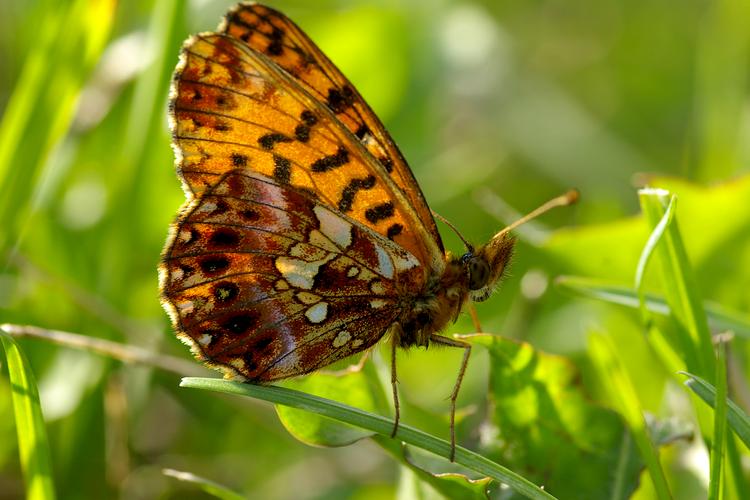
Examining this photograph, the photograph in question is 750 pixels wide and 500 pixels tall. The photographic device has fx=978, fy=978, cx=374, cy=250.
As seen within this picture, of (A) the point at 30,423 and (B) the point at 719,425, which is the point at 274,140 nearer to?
(A) the point at 30,423

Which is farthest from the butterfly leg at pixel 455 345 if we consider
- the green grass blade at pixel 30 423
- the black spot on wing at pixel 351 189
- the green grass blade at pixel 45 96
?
the green grass blade at pixel 45 96

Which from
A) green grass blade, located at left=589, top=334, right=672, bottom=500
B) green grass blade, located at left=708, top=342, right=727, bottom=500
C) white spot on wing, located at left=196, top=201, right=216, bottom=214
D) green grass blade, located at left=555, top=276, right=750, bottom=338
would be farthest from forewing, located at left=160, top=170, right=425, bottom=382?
green grass blade, located at left=708, top=342, right=727, bottom=500

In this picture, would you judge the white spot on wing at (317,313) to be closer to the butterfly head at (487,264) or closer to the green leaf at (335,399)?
the green leaf at (335,399)

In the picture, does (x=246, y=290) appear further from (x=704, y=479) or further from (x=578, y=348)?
(x=578, y=348)

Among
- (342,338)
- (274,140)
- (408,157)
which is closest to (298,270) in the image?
(342,338)

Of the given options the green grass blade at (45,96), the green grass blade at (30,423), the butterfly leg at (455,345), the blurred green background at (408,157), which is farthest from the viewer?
the blurred green background at (408,157)

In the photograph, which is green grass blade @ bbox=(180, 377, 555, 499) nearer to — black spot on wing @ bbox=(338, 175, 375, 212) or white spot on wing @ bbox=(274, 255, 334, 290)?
white spot on wing @ bbox=(274, 255, 334, 290)

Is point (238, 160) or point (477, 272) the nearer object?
point (238, 160)
